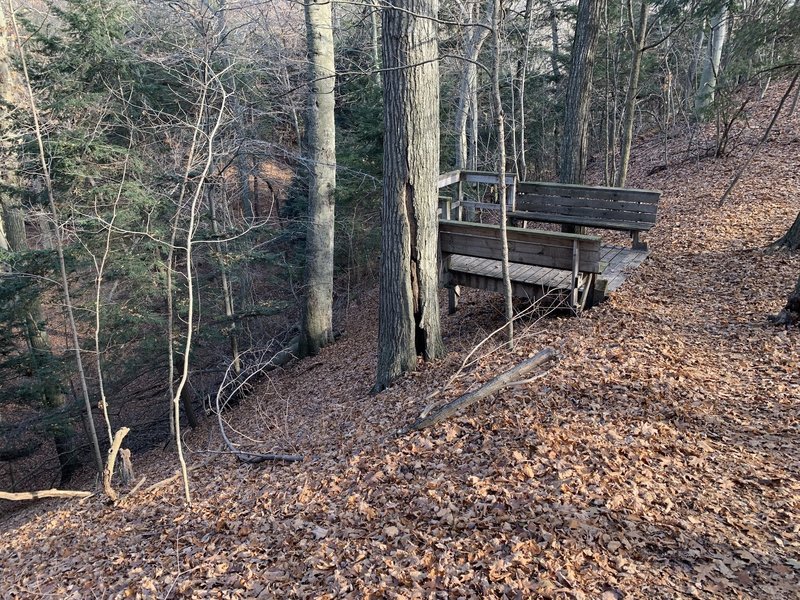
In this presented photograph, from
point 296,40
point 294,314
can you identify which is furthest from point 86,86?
point 294,314

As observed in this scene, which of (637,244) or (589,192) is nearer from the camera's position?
(637,244)

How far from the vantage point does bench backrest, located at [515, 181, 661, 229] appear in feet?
27.5

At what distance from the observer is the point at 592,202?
8.85 meters

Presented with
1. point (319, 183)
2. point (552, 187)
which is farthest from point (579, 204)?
point (319, 183)

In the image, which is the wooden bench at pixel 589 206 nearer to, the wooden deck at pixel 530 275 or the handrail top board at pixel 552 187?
the handrail top board at pixel 552 187

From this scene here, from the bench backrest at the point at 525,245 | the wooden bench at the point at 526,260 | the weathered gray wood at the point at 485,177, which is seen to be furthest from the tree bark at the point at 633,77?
the bench backrest at the point at 525,245

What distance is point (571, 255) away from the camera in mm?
6430

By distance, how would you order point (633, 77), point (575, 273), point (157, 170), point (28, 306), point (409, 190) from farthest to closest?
point (157, 170) < point (633, 77) < point (28, 306) < point (575, 273) < point (409, 190)

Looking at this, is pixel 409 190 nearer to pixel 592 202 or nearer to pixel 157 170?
pixel 592 202

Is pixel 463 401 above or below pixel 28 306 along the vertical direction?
above

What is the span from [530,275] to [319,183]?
189 inches

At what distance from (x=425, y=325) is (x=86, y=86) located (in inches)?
359

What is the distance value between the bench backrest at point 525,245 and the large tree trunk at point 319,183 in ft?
11.8

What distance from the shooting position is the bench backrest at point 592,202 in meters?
8.37
